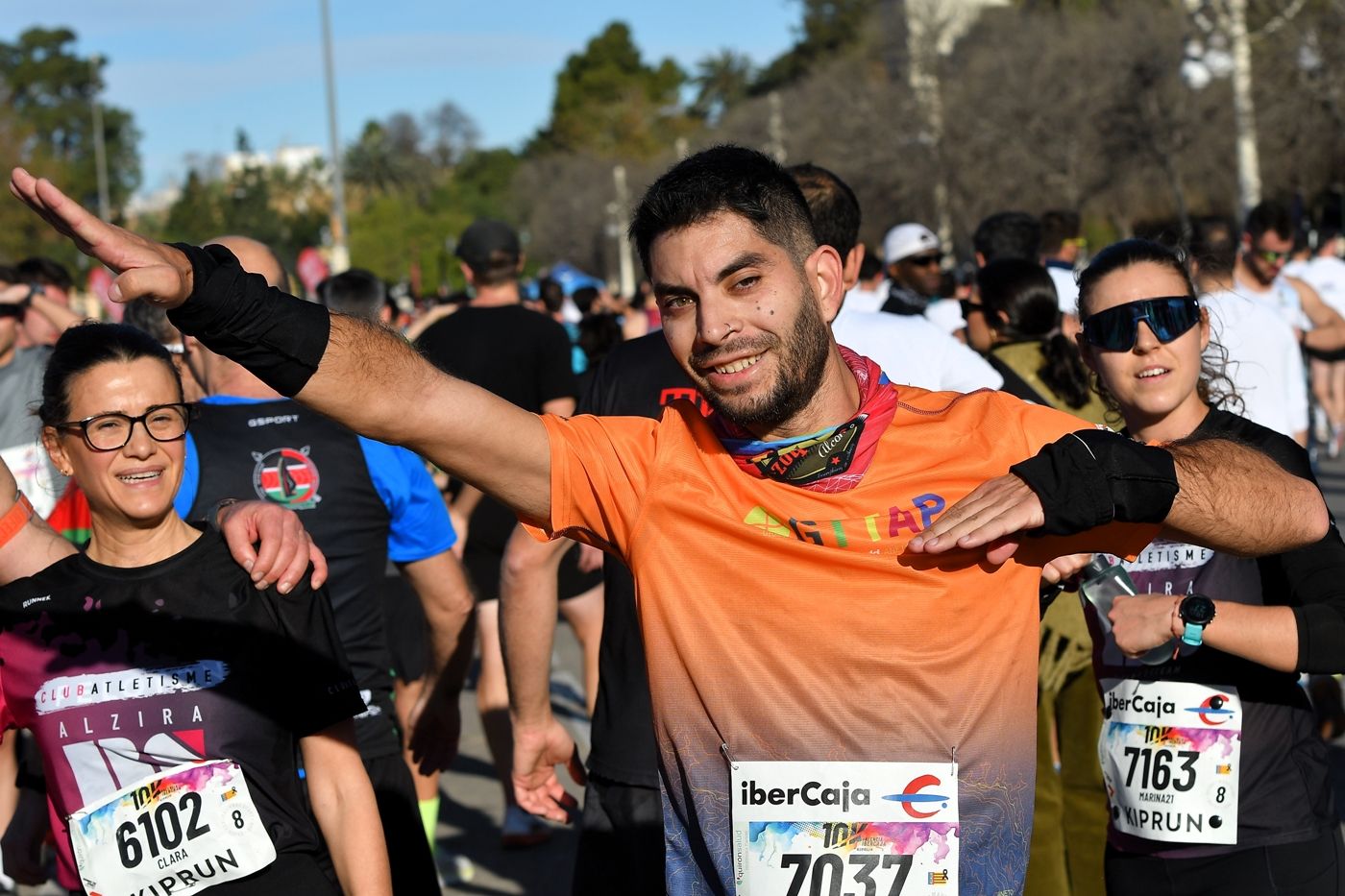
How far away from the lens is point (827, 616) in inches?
106

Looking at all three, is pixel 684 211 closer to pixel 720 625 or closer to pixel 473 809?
pixel 720 625

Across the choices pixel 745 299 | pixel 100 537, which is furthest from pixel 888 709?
pixel 100 537

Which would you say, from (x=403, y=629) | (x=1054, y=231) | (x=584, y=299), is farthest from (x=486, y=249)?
(x=584, y=299)

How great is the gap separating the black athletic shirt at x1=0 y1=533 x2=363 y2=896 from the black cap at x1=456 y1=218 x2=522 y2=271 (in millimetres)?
4647

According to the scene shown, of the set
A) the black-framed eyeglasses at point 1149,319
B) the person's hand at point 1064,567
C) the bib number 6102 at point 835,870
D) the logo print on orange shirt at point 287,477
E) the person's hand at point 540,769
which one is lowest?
the person's hand at point 540,769

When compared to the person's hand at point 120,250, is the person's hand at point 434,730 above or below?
below

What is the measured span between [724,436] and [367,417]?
2.22 ft

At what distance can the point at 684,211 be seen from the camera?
2.79 m

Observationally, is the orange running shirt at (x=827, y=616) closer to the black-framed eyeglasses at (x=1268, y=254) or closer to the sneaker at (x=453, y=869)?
the sneaker at (x=453, y=869)

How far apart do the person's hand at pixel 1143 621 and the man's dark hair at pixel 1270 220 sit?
6.35m

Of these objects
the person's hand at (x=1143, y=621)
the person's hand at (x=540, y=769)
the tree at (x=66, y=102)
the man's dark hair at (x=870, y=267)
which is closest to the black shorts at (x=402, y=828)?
the person's hand at (x=540, y=769)

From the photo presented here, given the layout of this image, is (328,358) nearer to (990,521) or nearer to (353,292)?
(990,521)

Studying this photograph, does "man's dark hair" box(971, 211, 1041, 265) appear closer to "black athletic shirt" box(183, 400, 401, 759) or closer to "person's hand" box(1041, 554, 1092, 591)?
"black athletic shirt" box(183, 400, 401, 759)

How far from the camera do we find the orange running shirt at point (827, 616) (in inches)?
106
